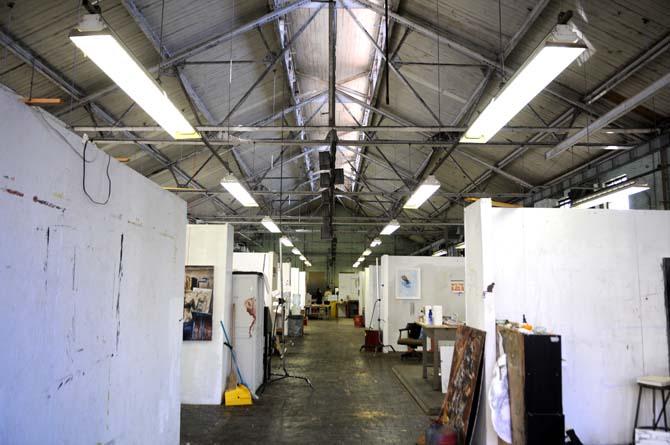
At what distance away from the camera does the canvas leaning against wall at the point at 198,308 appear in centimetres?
715

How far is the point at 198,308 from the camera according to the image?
282 inches

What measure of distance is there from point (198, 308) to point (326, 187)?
15.3 feet

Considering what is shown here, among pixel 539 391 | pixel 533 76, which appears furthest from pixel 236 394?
pixel 533 76

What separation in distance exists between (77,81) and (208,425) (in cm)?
502

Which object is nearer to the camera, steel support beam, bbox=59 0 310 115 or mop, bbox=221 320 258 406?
steel support beam, bbox=59 0 310 115

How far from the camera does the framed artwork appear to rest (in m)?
12.4

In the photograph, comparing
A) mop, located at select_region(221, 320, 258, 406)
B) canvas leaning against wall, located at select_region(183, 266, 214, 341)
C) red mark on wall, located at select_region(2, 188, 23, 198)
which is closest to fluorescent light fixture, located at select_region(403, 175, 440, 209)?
canvas leaning against wall, located at select_region(183, 266, 214, 341)

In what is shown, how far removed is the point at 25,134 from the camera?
8.02 feet

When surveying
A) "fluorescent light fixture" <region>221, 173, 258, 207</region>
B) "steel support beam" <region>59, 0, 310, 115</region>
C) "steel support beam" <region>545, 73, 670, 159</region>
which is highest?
"steel support beam" <region>59, 0, 310, 115</region>

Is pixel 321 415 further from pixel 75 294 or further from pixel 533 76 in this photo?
pixel 533 76

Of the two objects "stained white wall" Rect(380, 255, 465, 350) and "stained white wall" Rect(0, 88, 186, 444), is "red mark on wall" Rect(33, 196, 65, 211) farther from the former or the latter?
"stained white wall" Rect(380, 255, 465, 350)

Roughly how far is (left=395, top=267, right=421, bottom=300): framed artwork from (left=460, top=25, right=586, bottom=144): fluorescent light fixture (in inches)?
331

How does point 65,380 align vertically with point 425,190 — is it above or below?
below

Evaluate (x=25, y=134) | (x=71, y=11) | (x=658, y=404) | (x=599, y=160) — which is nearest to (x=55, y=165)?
(x=25, y=134)
